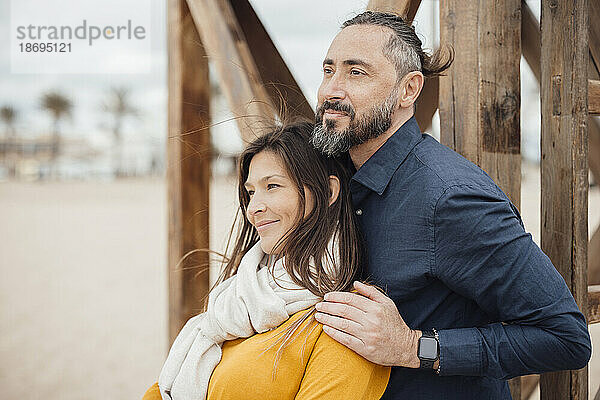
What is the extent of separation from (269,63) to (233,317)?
44.9 inches

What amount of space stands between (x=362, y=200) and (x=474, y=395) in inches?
21.2

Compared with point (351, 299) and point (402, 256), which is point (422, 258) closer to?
point (402, 256)

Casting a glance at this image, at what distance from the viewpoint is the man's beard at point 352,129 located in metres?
1.58

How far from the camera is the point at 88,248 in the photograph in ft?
61.7

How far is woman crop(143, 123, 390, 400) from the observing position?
1407mm

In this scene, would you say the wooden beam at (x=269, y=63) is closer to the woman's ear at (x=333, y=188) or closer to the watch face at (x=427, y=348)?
the woman's ear at (x=333, y=188)

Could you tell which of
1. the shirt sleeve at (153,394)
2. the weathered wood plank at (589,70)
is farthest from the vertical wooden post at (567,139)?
the shirt sleeve at (153,394)

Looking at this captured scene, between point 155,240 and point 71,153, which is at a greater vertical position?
point 71,153

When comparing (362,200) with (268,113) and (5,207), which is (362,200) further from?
(5,207)

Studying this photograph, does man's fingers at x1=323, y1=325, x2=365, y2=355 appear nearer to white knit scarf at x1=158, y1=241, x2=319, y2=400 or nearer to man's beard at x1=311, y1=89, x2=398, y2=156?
white knit scarf at x1=158, y1=241, x2=319, y2=400

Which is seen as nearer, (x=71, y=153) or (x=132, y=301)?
(x=132, y=301)

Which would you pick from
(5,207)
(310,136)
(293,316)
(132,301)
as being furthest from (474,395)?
(5,207)

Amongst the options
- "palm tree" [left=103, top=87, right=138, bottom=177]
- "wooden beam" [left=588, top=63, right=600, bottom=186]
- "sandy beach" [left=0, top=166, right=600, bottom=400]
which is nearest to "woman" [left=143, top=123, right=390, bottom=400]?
"sandy beach" [left=0, top=166, right=600, bottom=400]

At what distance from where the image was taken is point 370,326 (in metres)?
1.40
